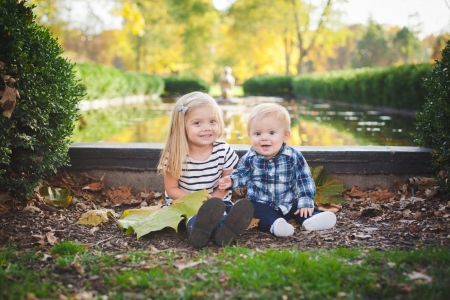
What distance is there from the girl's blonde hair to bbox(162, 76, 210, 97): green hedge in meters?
31.2

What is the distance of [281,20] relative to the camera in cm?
3984

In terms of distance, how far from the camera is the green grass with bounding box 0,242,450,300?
217 cm

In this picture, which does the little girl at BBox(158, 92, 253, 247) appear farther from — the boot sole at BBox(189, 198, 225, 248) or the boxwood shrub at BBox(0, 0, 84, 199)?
the boxwood shrub at BBox(0, 0, 84, 199)

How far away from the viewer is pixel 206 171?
3809 mm

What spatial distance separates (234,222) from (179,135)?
38.1 inches

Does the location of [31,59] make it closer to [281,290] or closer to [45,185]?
[45,185]

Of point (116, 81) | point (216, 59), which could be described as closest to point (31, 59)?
point (116, 81)

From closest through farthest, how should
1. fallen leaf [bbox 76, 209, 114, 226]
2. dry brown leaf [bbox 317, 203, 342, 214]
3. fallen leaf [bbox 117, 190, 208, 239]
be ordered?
fallen leaf [bbox 117, 190, 208, 239]
fallen leaf [bbox 76, 209, 114, 226]
dry brown leaf [bbox 317, 203, 342, 214]

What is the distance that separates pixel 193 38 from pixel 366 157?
42328 millimetres

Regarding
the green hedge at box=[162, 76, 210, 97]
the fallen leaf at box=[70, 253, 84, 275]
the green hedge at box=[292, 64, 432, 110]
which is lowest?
the fallen leaf at box=[70, 253, 84, 275]

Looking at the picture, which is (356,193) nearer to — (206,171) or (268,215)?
(268,215)

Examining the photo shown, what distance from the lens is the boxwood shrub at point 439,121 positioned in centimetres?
383

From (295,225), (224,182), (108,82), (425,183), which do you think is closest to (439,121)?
(425,183)

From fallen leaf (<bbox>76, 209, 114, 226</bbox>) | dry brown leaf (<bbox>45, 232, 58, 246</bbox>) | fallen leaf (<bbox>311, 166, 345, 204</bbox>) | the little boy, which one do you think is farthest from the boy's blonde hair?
dry brown leaf (<bbox>45, 232, 58, 246</bbox>)
